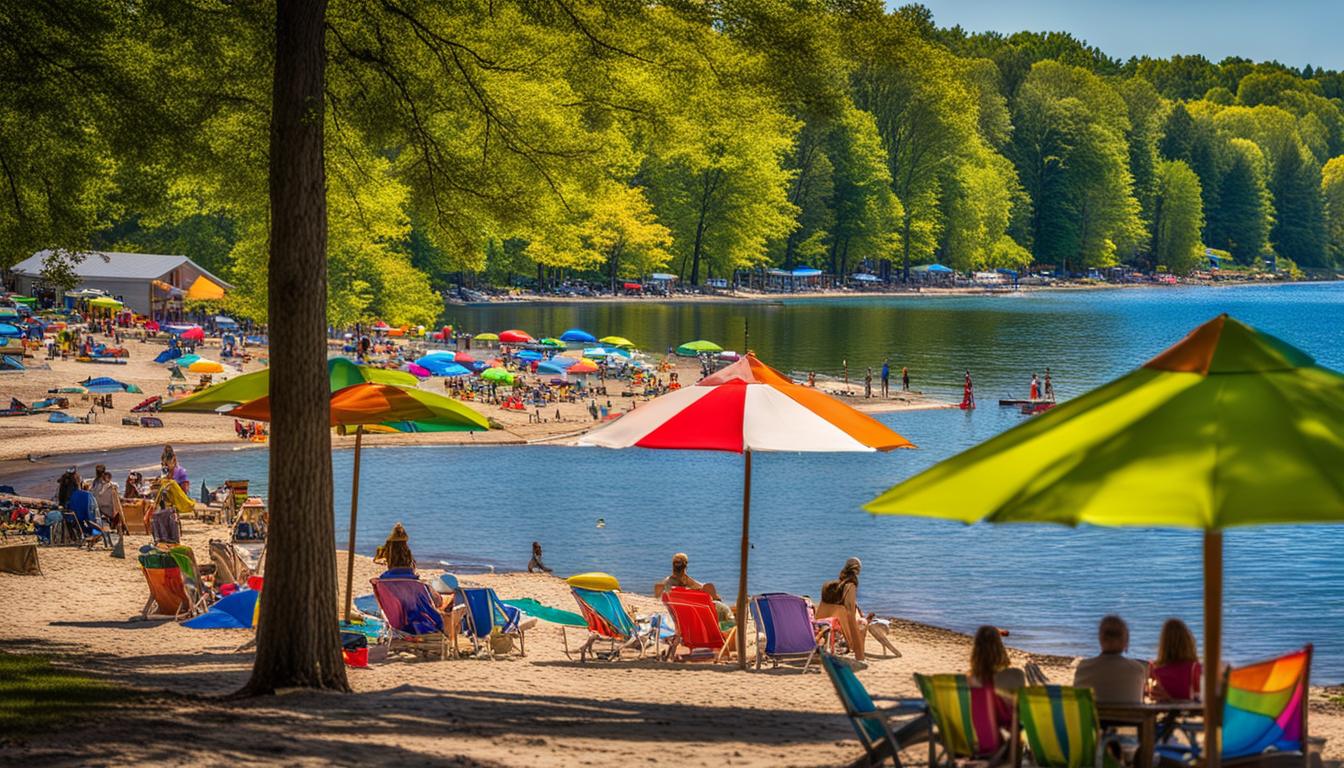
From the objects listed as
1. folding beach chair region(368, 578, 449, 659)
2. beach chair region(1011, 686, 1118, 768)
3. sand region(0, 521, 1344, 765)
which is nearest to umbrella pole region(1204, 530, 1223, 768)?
beach chair region(1011, 686, 1118, 768)

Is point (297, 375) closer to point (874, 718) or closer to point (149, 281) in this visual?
point (874, 718)

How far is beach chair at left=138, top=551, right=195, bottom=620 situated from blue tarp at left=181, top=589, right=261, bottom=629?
89 centimetres

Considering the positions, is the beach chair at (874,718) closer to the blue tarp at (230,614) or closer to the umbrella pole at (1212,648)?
the umbrella pole at (1212,648)

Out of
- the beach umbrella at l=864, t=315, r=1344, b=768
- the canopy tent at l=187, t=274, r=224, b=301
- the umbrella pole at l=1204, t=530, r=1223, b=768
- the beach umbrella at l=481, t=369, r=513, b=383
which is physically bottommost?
the umbrella pole at l=1204, t=530, r=1223, b=768

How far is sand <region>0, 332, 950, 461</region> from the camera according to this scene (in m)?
36.3

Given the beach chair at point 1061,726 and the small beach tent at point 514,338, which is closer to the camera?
the beach chair at point 1061,726

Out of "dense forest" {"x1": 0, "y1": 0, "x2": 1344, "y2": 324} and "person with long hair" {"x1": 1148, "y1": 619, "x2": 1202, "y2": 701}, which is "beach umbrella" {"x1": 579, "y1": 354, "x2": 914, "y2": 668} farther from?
"person with long hair" {"x1": 1148, "y1": 619, "x2": 1202, "y2": 701}

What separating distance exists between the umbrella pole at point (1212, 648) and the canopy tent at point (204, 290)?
63.7 meters

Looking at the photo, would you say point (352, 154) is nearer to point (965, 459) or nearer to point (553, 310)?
point (965, 459)

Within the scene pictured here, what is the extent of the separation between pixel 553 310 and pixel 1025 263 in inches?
2448

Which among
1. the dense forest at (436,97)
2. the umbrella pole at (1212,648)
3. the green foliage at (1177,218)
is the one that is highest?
the green foliage at (1177,218)

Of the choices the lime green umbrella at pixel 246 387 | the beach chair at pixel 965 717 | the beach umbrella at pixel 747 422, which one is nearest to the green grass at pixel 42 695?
the lime green umbrella at pixel 246 387

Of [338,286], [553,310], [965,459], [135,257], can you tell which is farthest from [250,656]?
[553,310]

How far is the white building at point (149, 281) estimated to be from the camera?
65812 millimetres
